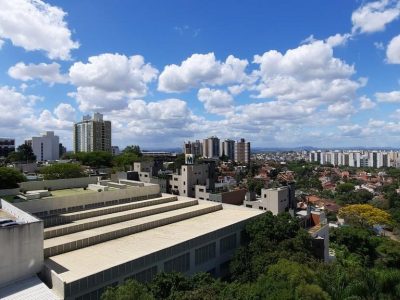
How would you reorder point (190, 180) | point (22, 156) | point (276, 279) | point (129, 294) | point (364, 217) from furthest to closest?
point (22, 156), point (190, 180), point (364, 217), point (276, 279), point (129, 294)

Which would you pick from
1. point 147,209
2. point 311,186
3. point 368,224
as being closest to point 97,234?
point 147,209

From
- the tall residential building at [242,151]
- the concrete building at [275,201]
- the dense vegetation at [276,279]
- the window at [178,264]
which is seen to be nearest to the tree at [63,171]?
the concrete building at [275,201]

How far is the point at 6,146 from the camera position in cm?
13150

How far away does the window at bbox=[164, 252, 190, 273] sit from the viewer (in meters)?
26.0

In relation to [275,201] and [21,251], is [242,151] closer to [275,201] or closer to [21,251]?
[275,201]

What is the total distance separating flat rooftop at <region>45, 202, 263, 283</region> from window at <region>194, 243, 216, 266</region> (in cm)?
142

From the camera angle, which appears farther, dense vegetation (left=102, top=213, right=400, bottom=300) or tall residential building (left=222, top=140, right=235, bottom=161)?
tall residential building (left=222, top=140, right=235, bottom=161)

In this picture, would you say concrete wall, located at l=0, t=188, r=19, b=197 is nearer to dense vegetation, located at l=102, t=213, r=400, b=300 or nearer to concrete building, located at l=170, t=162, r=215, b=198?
dense vegetation, located at l=102, t=213, r=400, b=300

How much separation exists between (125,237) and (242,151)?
16103cm

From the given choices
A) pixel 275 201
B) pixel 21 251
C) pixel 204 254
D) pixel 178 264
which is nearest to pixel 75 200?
pixel 21 251

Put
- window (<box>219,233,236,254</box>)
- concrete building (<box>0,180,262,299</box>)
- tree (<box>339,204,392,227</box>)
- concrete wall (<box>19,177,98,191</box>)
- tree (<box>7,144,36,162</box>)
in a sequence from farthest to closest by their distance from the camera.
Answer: tree (<box>7,144,36,162</box>), tree (<box>339,204,392,227</box>), concrete wall (<box>19,177,98,191</box>), window (<box>219,233,236,254</box>), concrete building (<box>0,180,262,299</box>)

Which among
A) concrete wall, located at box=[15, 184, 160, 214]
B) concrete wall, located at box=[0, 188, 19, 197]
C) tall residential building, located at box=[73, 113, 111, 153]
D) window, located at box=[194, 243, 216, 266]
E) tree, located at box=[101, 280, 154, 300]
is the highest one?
tall residential building, located at box=[73, 113, 111, 153]

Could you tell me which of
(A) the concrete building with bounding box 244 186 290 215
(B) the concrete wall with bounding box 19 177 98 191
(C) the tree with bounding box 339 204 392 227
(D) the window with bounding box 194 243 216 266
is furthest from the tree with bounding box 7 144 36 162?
(C) the tree with bounding box 339 204 392 227

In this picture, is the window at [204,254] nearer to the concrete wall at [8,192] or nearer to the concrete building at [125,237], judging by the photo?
the concrete building at [125,237]
